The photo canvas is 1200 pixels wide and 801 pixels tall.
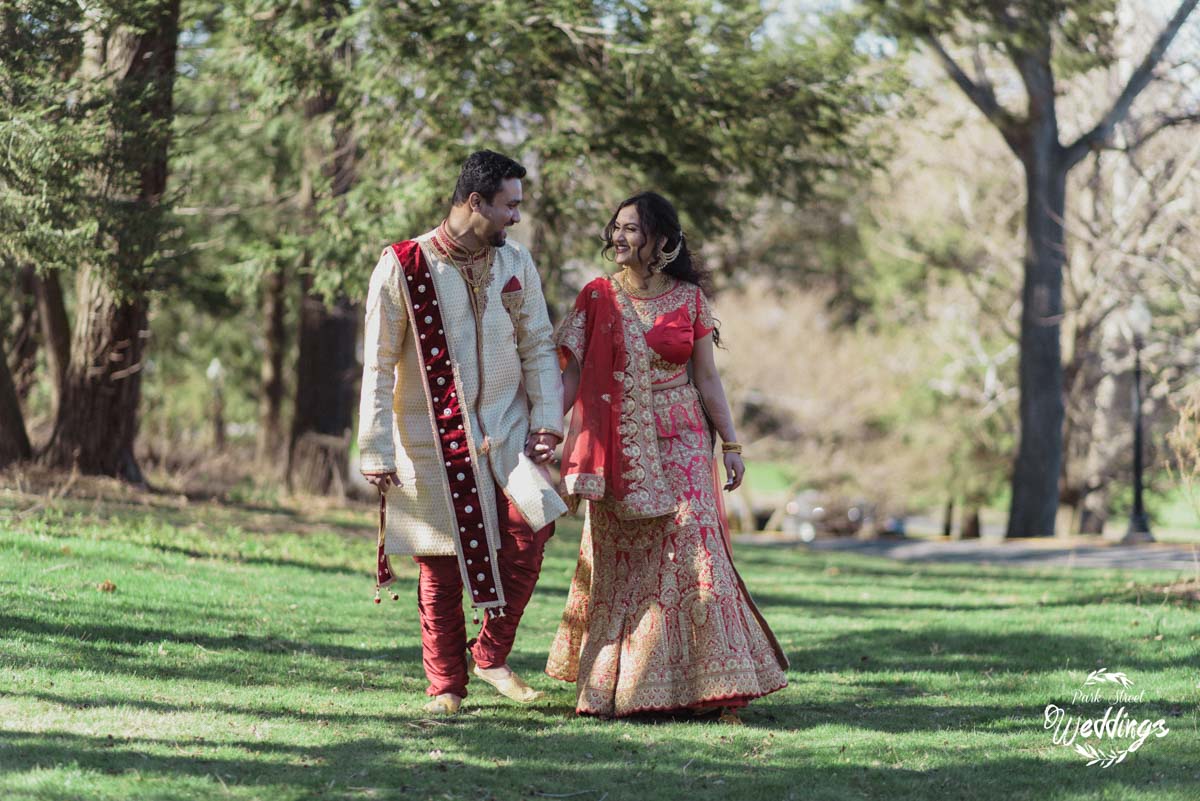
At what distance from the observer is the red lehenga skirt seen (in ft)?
18.1

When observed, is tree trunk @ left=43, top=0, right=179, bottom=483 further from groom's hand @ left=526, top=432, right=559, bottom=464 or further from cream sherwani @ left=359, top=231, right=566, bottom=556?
groom's hand @ left=526, top=432, right=559, bottom=464

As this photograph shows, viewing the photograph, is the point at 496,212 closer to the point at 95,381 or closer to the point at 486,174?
the point at 486,174

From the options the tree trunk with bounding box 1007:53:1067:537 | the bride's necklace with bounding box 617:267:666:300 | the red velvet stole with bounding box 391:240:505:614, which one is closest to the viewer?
the red velvet stole with bounding box 391:240:505:614

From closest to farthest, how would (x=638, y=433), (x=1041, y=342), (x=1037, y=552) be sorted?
(x=638, y=433) < (x=1037, y=552) < (x=1041, y=342)

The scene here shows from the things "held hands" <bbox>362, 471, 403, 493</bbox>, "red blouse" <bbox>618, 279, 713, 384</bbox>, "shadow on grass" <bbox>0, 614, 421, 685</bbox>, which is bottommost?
"shadow on grass" <bbox>0, 614, 421, 685</bbox>

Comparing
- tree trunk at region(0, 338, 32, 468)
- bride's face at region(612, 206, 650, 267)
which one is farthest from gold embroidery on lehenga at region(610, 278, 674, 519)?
tree trunk at region(0, 338, 32, 468)

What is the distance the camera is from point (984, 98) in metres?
19.2

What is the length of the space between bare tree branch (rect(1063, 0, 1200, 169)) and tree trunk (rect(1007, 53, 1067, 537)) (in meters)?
0.27

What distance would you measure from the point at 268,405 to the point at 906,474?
57.7 ft

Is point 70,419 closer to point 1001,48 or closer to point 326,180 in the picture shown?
point 326,180

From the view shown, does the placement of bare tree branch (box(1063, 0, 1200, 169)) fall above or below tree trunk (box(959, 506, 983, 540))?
above

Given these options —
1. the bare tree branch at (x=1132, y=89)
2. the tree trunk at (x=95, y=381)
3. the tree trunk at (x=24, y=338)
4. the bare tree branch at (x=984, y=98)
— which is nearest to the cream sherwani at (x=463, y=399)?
the tree trunk at (x=95, y=381)

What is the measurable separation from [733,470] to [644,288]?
2.91 ft

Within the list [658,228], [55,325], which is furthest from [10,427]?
[658,228]
